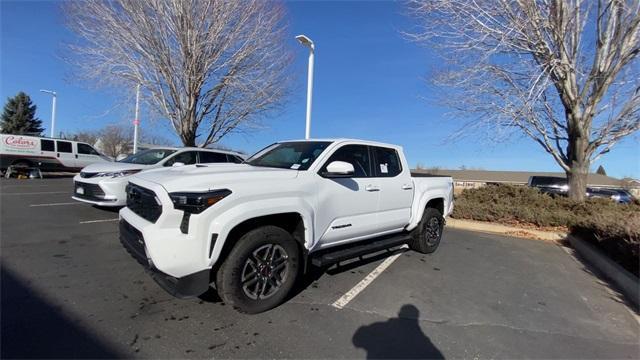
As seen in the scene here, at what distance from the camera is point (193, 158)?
9.35 m

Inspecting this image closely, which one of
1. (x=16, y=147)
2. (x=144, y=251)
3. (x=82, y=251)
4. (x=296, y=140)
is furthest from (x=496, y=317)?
(x=16, y=147)

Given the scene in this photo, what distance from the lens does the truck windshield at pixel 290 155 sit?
15.3ft

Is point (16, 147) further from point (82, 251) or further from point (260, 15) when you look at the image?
point (82, 251)

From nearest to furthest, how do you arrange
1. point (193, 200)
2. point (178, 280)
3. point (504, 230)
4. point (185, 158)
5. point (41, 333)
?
point (41, 333) → point (178, 280) → point (193, 200) → point (185, 158) → point (504, 230)

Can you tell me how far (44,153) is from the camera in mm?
17531

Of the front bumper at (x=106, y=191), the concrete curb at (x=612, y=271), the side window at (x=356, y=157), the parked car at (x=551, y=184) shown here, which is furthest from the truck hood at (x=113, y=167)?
the parked car at (x=551, y=184)

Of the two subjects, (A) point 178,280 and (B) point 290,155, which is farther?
(B) point 290,155

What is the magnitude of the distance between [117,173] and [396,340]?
7.19m

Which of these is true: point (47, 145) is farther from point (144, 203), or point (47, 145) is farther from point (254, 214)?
point (254, 214)

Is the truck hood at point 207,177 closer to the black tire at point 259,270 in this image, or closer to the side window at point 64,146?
the black tire at point 259,270

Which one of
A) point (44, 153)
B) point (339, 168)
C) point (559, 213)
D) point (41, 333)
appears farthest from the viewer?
point (44, 153)

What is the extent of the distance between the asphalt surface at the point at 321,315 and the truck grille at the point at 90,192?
190 centimetres

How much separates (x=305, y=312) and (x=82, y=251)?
384 cm

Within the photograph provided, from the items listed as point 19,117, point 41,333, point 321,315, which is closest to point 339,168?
point 321,315
